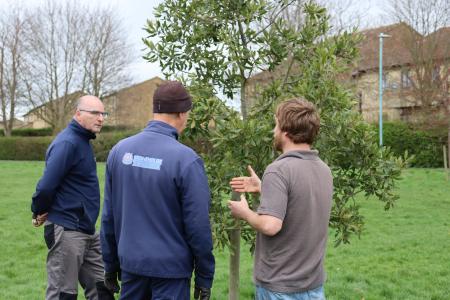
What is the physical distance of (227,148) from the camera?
4477 millimetres

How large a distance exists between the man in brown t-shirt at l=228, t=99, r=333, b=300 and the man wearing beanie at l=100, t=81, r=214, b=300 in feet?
1.02

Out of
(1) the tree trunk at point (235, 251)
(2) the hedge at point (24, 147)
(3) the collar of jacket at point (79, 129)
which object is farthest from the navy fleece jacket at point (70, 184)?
(2) the hedge at point (24, 147)

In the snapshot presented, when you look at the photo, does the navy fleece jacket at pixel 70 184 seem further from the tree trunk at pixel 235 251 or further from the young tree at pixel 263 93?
the tree trunk at pixel 235 251

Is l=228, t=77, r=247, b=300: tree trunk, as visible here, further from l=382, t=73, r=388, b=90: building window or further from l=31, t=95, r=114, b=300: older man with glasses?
l=382, t=73, r=388, b=90: building window

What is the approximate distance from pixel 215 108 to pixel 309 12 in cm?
138

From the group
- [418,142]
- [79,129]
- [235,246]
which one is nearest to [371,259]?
[235,246]

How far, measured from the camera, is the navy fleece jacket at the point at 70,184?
489 centimetres

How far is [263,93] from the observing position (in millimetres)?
4734

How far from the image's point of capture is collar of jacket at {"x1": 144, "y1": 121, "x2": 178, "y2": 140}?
3512 millimetres

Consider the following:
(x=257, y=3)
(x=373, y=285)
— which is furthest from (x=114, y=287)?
(x=373, y=285)

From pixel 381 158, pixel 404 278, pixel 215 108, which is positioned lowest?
pixel 404 278

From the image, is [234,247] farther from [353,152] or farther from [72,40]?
[72,40]

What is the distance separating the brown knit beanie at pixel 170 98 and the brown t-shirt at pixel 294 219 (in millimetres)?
775

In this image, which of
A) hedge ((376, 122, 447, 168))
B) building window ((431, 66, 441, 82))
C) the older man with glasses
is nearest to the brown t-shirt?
the older man with glasses
